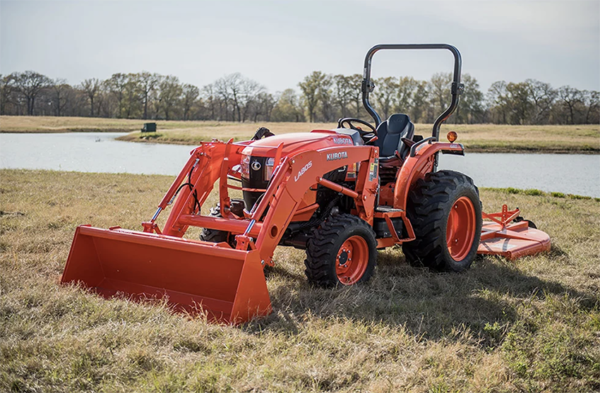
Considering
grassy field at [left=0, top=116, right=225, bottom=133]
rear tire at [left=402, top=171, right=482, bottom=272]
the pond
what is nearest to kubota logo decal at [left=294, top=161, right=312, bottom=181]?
rear tire at [left=402, top=171, right=482, bottom=272]

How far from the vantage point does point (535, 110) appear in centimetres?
5259

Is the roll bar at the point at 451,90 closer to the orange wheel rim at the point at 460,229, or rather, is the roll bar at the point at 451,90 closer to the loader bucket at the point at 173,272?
the orange wheel rim at the point at 460,229

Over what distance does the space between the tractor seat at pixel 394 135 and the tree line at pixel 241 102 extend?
4311cm

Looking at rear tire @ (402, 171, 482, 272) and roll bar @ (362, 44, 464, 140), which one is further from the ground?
roll bar @ (362, 44, 464, 140)

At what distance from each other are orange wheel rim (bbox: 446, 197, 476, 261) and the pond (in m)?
9.26

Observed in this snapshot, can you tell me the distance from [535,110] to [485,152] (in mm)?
28777

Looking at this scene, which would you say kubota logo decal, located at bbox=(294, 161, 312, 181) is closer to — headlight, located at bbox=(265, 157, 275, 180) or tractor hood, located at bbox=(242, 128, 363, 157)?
tractor hood, located at bbox=(242, 128, 363, 157)

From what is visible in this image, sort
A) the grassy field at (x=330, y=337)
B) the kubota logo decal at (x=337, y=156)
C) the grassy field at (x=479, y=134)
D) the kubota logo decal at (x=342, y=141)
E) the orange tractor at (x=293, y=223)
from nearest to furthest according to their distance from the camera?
1. the grassy field at (x=330, y=337)
2. the orange tractor at (x=293, y=223)
3. the kubota logo decal at (x=337, y=156)
4. the kubota logo decal at (x=342, y=141)
5. the grassy field at (x=479, y=134)

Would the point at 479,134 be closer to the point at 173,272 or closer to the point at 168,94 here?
the point at 173,272

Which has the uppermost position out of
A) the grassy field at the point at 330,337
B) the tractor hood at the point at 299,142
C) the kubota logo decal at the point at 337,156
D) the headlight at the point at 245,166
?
the tractor hood at the point at 299,142

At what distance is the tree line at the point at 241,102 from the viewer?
50969 mm

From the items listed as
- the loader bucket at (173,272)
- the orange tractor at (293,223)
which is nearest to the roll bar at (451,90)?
the orange tractor at (293,223)

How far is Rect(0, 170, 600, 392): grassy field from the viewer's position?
3193 millimetres

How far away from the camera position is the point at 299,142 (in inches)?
204
